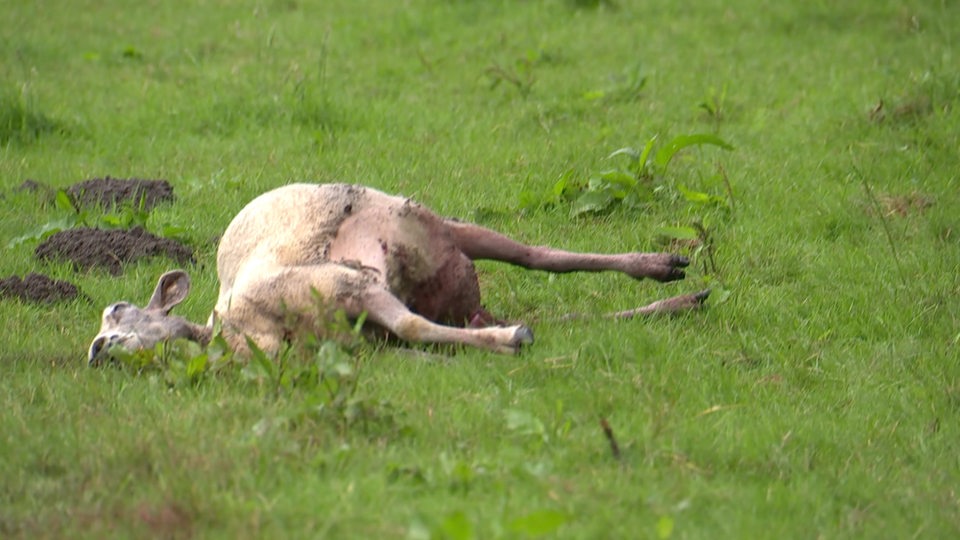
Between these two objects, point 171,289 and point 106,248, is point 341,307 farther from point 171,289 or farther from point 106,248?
point 106,248

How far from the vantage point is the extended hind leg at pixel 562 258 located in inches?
271

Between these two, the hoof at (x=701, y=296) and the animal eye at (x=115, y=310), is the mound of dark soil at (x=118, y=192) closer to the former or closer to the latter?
the animal eye at (x=115, y=310)

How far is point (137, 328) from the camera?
6172mm

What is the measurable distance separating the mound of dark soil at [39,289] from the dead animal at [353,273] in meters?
0.92

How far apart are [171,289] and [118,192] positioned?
2.56 meters

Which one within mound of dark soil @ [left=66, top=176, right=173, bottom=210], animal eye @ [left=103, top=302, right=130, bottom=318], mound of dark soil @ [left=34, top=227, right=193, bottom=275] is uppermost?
animal eye @ [left=103, top=302, right=130, bottom=318]

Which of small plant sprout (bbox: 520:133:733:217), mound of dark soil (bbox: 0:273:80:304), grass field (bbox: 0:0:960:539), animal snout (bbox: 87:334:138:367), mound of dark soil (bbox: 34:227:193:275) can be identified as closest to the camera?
grass field (bbox: 0:0:960:539)

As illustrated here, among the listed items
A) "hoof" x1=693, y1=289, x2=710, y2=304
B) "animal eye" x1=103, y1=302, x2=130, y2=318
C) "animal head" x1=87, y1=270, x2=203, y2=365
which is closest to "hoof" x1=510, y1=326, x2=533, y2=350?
"hoof" x1=693, y1=289, x2=710, y2=304

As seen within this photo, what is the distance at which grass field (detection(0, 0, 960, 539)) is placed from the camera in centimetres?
479

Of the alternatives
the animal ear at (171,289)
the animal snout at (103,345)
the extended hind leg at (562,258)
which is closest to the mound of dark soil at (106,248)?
the animal ear at (171,289)

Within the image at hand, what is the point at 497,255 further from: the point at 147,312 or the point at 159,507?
the point at 159,507

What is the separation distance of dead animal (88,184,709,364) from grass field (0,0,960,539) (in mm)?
184

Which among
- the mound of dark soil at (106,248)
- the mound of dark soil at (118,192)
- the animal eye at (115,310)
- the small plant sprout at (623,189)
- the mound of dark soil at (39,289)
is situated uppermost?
the animal eye at (115,310)

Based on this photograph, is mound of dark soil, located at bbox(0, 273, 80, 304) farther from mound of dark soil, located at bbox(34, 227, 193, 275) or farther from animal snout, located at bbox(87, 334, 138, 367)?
animal snout, located at bbox(87, 334, 138, 367)
